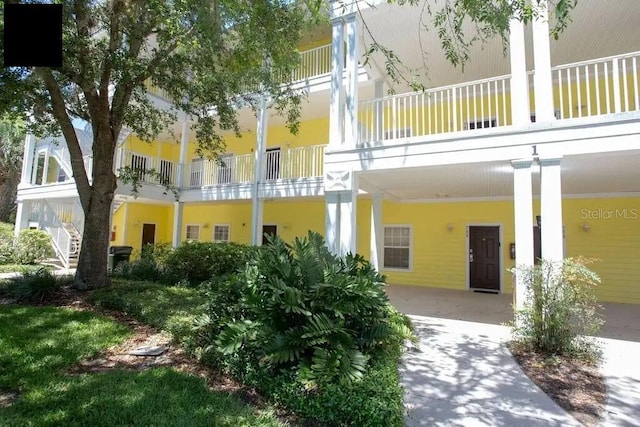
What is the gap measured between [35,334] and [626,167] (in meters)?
9.87

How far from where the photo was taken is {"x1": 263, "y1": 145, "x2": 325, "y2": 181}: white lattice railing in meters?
10.5

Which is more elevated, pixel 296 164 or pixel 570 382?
pixel 296 164

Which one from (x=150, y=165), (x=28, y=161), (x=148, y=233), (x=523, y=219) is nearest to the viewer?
(x=523, y=219)

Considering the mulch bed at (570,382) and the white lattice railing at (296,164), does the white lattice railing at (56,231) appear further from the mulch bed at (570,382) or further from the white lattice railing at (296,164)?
the mulch bed at (570,382)

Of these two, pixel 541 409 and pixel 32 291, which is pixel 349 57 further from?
pixel 32 291

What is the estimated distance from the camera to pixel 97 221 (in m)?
7.35

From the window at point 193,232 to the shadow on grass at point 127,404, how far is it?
41.3 ft

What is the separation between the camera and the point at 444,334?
20.4 feet

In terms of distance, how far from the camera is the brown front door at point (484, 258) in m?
10.4

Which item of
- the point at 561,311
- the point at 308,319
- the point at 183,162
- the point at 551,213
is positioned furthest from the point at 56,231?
the point at 561,311

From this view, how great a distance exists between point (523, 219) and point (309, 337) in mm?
4319

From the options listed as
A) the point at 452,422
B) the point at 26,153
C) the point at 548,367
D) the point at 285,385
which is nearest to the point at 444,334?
the point at 548,367

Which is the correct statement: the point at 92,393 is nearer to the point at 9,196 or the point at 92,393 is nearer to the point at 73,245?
the point at 73,245

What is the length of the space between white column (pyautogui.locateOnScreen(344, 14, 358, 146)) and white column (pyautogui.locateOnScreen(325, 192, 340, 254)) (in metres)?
1.22
